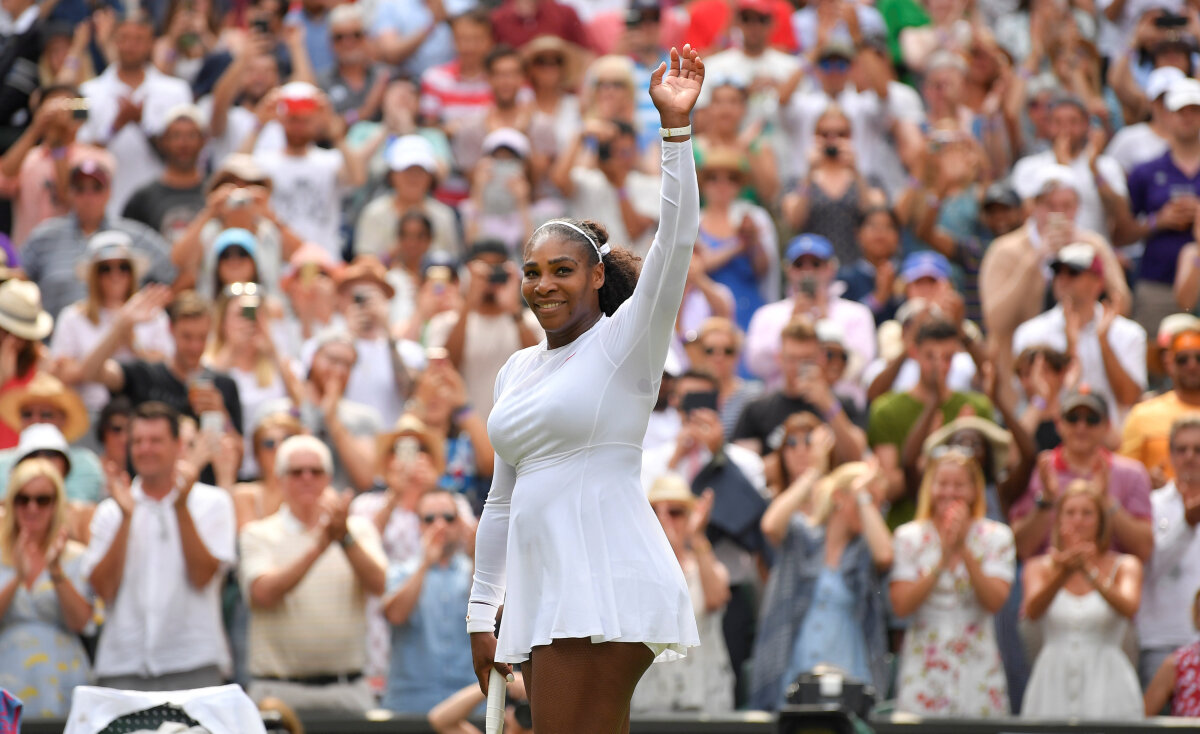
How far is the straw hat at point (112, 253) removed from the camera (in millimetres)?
10133

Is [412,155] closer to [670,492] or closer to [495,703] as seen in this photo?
[670,492]

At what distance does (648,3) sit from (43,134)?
4.23 m

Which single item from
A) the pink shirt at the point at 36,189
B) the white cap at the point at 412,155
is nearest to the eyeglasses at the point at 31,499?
the pink shirt at the point at 36,189

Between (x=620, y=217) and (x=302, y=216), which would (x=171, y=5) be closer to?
(x=302, y=216)

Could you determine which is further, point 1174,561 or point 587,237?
point 1174,561

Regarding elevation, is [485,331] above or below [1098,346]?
above

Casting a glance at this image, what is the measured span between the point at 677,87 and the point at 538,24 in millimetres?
9470

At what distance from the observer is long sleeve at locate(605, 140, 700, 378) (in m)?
4.30

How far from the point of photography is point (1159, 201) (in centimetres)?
1175

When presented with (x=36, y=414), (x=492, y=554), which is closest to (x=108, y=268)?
(x=36, y=414)

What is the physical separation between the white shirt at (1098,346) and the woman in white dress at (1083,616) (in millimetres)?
→ 1816

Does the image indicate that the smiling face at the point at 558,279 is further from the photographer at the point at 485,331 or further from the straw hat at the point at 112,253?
the straw hat at the point at 112,253

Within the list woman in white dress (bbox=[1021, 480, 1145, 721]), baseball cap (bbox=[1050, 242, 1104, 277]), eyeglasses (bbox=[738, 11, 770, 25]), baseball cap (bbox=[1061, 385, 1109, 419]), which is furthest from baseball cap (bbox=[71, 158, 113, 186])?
woman in white dress (bbox=[1021, 480, 1145, 721])

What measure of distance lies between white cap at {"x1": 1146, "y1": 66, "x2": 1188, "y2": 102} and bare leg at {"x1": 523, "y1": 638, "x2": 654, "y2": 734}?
8.87m
